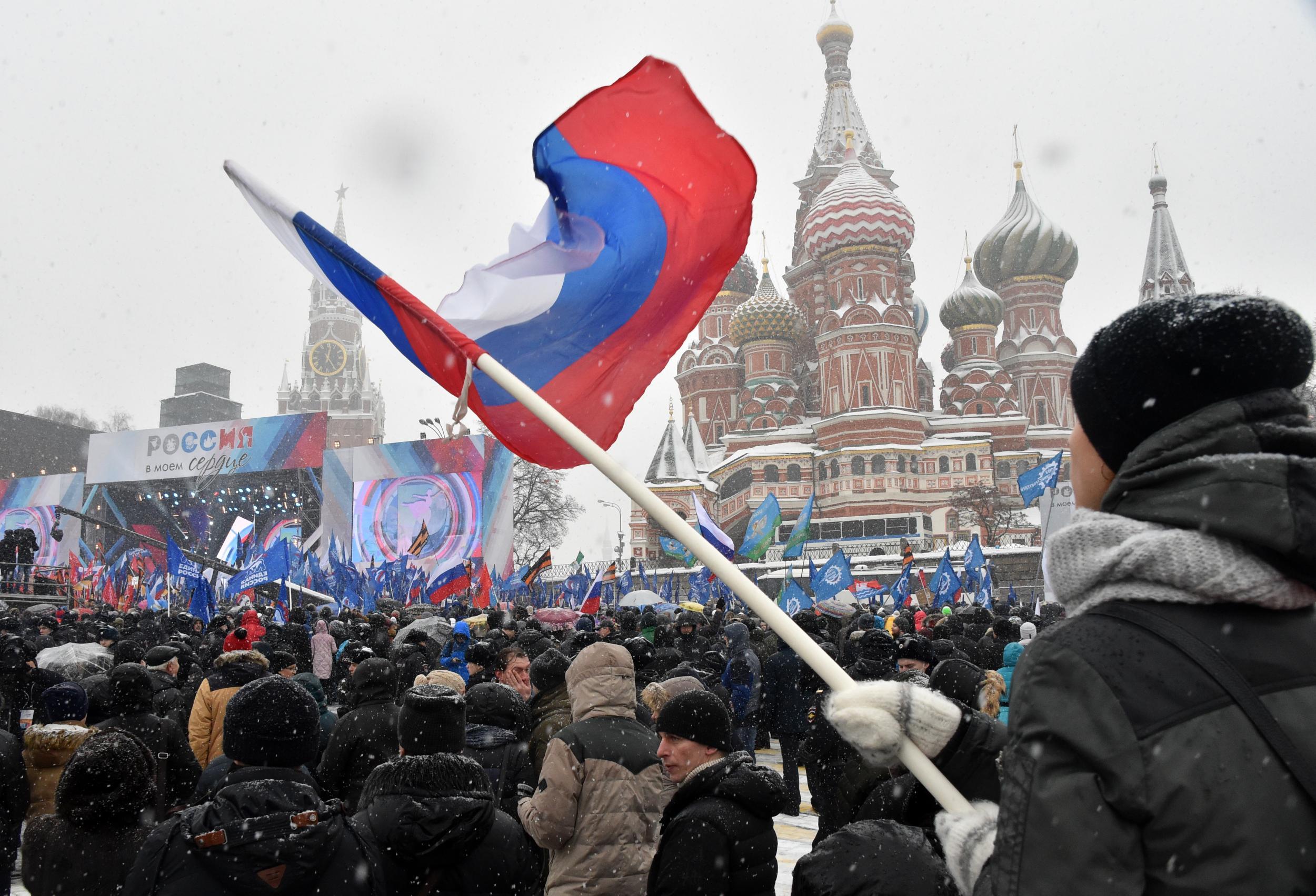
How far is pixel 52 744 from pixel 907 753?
392cm

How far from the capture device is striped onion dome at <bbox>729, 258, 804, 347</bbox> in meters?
57.7

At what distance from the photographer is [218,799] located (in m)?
2.51

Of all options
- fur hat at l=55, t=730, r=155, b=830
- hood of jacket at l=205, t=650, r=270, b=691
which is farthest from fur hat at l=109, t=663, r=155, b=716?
fur hat at l=55, t=730, r=155, b=830

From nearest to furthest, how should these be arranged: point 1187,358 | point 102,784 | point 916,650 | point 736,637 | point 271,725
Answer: point 1187,358 < point 271,725 < point 102,784 < point 916,650 < point 736,637

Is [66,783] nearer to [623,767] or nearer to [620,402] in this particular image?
[623,767]

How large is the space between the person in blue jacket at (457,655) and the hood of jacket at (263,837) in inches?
197

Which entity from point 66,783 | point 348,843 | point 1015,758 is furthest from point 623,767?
point 1015,758

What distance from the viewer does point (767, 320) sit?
189 ft

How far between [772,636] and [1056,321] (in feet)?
184

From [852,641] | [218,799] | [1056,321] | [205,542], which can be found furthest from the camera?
[1056,321]

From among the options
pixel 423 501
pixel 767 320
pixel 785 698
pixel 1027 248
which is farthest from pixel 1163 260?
pixel 785 698

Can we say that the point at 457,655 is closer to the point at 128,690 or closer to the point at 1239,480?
the point at 128,690

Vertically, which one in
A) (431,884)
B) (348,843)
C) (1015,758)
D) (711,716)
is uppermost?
(1015,758)

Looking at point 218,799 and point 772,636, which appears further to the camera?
point 772,636
